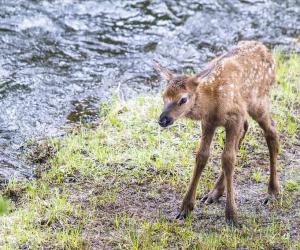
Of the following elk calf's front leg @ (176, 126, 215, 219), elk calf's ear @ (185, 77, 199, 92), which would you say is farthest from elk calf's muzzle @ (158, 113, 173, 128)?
elk calf's front leg @ (176, 126, 215, 219)

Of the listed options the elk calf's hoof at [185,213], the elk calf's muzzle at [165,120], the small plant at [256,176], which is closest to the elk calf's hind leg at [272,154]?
the small plant at [256,176]

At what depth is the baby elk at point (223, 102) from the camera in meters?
6.88

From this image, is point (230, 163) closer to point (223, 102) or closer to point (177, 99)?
point (223, 102)

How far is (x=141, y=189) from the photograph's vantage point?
7.89 meters

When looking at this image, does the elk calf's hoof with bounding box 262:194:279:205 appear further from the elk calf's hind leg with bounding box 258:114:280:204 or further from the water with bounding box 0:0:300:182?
the water with bounding box 0:0:300:182

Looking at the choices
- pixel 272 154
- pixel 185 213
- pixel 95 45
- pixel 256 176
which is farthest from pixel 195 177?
pixel 95 45

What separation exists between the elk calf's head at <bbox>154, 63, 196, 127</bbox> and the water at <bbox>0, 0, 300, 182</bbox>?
2391mm

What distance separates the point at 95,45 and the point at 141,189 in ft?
13.5

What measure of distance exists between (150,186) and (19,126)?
234cm

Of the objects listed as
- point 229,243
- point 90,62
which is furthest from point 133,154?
point 90,62

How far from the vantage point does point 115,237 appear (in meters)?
6.93

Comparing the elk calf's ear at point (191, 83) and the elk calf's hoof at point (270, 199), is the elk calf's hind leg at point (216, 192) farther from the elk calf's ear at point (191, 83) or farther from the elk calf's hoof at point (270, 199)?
the elk calf's ear at point (191, 83)

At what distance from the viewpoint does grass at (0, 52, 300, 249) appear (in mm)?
6855

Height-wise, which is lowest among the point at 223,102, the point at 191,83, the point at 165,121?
the point at 165,121
